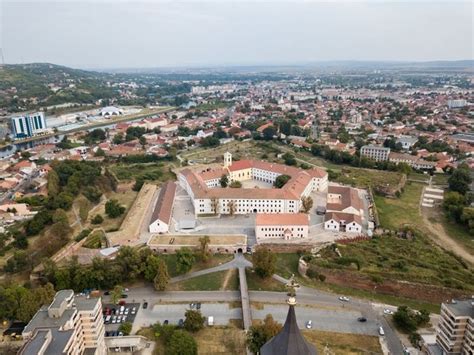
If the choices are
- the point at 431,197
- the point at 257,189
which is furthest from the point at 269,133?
the point at 431,197

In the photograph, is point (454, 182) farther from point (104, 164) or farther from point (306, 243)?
point (104, 164)

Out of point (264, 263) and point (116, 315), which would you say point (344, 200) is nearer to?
point (264, 263)

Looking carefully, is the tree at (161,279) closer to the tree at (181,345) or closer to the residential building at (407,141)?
the tree at (181,345)

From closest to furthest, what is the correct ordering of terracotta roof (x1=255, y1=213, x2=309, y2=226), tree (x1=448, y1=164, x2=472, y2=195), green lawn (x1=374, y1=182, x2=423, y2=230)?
terracotta roof (x1=255, y1=213, x2=309, y2=226) → green lawn (x1=374, y1=182, x2=423, y2=230) → tree (x1=448, y1=164, x2=472, y2=195)

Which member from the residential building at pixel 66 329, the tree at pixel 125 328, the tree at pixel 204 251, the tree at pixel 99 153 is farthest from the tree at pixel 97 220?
the tree at pixel 99 153

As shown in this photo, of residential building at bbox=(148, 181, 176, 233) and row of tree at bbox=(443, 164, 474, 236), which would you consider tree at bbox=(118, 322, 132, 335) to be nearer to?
residential building at bbox=(148, 181, 176, 233)

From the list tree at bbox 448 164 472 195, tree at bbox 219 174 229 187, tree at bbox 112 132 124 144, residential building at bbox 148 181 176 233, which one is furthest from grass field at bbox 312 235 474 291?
tree at bbox 112 132 124 144

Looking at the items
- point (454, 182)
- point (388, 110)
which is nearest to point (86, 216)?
point (454, 182)
